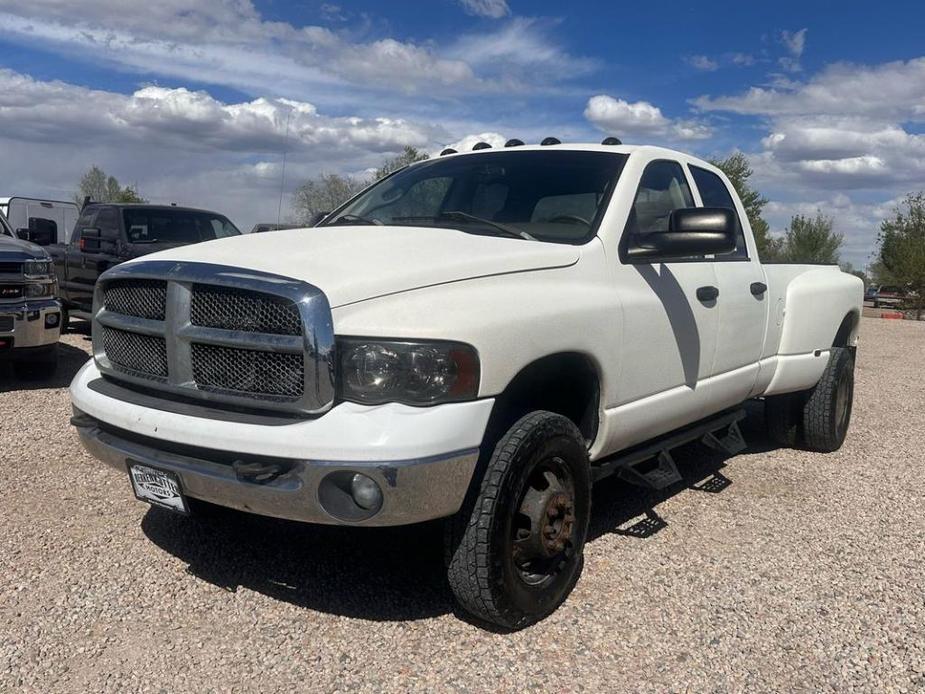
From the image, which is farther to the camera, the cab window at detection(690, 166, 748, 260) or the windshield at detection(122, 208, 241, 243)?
the windshield at detection(122, 208, 241, 243)

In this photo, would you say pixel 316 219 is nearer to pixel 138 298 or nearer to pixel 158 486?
pixel 138 298

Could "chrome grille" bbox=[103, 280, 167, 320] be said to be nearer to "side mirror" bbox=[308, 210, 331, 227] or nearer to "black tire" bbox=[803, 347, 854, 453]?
"side mirror" bbox=[308, 210, 331, 227]

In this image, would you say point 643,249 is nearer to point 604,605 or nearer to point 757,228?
point 604,605

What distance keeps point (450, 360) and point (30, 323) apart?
18.9 feet

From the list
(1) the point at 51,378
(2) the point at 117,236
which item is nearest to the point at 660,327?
(1) the point at 51,378

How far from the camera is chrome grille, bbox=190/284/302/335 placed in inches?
106

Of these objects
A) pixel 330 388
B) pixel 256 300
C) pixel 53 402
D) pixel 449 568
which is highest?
pixel 256 300

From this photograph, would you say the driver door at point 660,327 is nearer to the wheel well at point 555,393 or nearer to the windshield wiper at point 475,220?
the wheel well at point 555,393

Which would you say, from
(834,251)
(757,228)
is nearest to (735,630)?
(757,228)

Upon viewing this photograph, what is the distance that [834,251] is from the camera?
47.7 meters

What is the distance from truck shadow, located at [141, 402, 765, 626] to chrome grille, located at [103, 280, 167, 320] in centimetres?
117

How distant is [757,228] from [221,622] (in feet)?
101

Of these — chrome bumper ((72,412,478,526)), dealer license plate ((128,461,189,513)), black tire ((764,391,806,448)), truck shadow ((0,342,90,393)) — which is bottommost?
truck shadow ((0,342,90,393))

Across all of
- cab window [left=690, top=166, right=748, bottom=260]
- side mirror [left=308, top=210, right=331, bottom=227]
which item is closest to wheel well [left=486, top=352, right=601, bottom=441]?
cab window [left=690, top=166, right=748, bottom=260]
